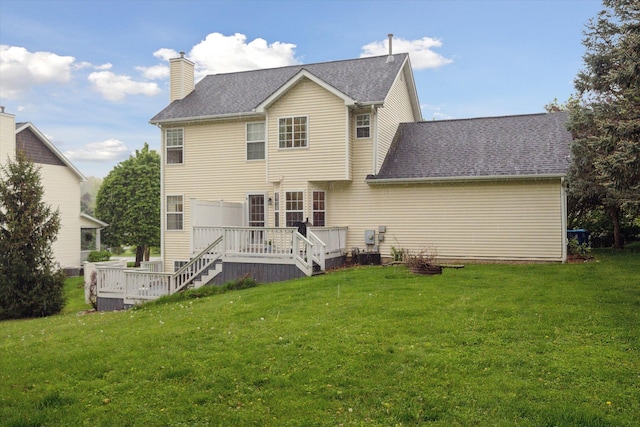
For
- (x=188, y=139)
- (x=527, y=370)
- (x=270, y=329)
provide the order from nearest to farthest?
(x=527, y=370), (x=270, y=329), (x=188, y=139)

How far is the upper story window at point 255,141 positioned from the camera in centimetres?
1947

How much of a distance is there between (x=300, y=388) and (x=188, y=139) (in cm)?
1628

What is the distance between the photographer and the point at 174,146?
68.5 feet

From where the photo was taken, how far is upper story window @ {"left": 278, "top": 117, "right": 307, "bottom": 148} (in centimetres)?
1795

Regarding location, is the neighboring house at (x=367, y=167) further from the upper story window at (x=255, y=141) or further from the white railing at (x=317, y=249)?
the white railing at (x=317, y=249)

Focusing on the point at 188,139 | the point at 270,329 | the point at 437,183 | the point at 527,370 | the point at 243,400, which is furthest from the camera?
the point at 188,139

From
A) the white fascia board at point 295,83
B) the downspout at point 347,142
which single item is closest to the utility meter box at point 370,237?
the downspout at point 347,142

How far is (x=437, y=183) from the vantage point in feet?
56.8

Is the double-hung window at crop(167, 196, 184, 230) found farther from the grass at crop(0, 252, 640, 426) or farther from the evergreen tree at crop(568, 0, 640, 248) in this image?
the evergreen tree at crop(568, 0, 640, 248)

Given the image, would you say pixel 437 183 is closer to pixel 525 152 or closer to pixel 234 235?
pixel 525 152

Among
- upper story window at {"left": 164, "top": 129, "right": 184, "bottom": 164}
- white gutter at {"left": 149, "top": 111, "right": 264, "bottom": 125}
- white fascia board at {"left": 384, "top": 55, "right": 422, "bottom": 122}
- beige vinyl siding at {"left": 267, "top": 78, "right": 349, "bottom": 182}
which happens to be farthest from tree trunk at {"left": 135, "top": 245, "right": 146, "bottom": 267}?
white fascia board at {"left": 384, "top": 55, "right": 422, "bottom": 122}

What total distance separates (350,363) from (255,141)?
14.1m

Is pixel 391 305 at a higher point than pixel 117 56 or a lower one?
lower

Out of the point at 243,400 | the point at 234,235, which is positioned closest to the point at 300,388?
the point at 243,400
